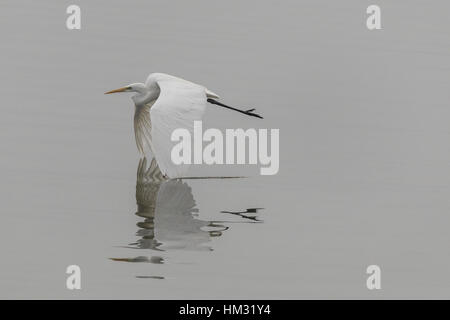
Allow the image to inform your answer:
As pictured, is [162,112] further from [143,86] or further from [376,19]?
[376,19]

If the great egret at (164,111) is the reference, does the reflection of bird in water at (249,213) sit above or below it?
below

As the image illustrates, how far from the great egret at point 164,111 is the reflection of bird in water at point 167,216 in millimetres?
235

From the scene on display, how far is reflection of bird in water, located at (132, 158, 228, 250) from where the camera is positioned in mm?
7699

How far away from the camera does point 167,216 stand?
8.48 meters

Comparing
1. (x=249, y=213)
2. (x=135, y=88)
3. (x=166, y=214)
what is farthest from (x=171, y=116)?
(x=135, y=88)

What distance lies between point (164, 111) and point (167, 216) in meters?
0.96

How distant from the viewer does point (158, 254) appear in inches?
289

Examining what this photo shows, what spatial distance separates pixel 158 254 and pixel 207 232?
73 cm

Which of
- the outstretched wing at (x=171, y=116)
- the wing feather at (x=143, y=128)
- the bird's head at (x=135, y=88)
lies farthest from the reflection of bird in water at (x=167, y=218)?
the bird's head at (x=135, y=88)

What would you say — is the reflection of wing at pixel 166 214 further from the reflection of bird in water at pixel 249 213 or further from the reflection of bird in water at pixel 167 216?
the reflection of bird in water at pixel 249 213

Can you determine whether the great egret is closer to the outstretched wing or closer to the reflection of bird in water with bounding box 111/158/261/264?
the outstretched wing

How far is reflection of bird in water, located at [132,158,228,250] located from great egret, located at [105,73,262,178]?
0.24 meters

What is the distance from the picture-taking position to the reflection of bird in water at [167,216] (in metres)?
7.70

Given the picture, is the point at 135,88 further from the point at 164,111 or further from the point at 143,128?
the point at 164,111
